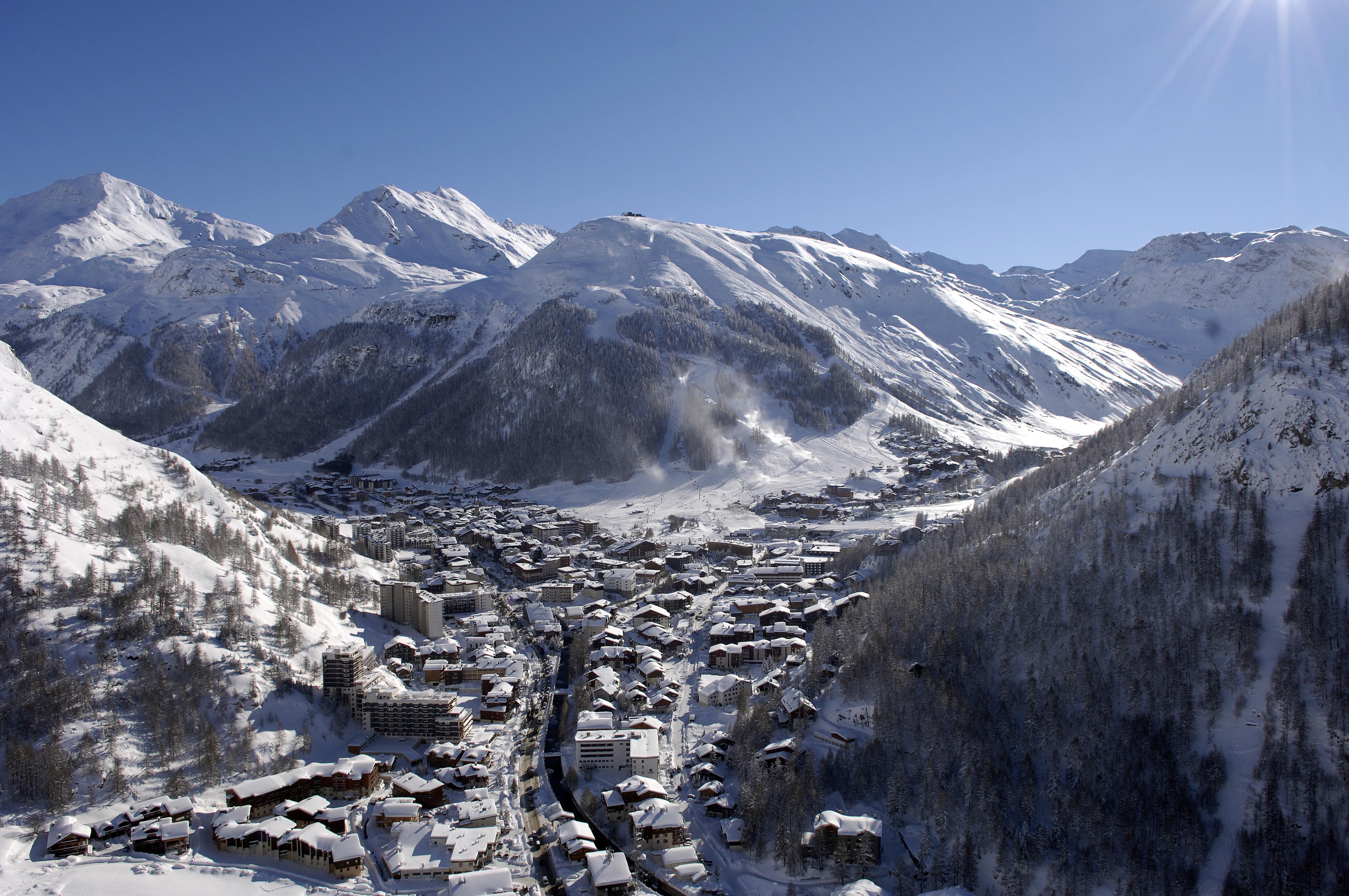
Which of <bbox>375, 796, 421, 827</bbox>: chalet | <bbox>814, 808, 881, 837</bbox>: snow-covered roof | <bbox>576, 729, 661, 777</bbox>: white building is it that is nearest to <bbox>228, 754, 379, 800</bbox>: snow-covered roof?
<bbox>375, 796, 421, 827</bbox>: chalet

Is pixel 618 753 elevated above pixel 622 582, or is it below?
below

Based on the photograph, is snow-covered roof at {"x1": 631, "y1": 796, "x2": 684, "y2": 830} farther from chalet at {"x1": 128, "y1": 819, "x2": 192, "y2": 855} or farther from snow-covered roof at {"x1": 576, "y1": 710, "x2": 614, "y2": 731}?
chalet at {"x1": 128, "y1": 819, "x2": 192, "y2": 855}

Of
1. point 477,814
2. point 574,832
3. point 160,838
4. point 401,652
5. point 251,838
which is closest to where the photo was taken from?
point 160,838

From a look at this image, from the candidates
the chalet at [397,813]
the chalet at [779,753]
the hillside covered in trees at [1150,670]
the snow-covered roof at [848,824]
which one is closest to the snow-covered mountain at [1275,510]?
the hillside covered in trees at [1150,670]

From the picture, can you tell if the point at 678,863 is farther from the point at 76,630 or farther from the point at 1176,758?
the point at 76,630

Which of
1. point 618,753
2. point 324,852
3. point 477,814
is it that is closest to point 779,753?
point 618,753

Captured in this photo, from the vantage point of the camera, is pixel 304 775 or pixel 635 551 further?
pixel 635 551

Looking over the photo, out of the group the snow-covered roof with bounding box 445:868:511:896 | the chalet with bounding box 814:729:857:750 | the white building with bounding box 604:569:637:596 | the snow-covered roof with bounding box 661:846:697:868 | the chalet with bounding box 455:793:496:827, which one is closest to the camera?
the snow-covered roof with bounding box 445:868:511:896

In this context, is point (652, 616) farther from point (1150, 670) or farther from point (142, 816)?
point (142, 816)

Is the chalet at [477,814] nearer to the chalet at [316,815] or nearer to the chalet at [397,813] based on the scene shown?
the chalet at [397,813]

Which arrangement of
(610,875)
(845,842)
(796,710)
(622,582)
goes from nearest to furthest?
(610,875), (845,842), (796,710), (622,582)

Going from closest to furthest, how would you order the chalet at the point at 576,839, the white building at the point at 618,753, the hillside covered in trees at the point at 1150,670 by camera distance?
the hillside covered in trees at the point at 1150,670 → the chalet at the point at 576,839 → the white building at the point at 618,753
